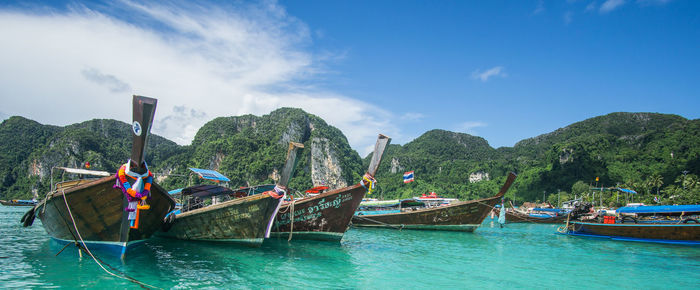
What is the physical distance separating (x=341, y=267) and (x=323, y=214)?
11.6ft

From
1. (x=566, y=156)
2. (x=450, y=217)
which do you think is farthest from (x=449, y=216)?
(x=566, y=156)

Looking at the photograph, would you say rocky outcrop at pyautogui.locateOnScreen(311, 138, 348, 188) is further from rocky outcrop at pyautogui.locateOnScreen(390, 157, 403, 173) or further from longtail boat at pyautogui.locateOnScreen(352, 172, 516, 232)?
longtail boat at pyautogui.locateOnScreen(352, 172, 516, 232)

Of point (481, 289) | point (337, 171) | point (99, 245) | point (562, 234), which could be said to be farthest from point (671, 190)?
point (337, 171)

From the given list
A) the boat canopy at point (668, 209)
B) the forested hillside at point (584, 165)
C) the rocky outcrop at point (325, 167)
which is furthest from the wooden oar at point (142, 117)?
the rocky outcrop at point (325, 167)

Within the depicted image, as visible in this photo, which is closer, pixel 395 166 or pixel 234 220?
pixel 234 220

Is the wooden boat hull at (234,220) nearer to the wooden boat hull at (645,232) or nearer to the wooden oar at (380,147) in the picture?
the wooden oar at (380,147)

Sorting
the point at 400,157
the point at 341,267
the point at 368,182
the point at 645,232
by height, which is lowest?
the point at 341,267

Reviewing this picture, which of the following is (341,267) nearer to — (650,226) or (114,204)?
(114,204)

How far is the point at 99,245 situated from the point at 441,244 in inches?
418

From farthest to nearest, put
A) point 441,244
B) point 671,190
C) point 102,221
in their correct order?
1. point 671,190
2. point 441,244
3. point 102,221

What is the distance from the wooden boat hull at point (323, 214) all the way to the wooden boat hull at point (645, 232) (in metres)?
12.4

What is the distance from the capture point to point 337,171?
91.3m

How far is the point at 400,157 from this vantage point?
111 meters

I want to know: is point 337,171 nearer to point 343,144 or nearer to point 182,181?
point 343,144
